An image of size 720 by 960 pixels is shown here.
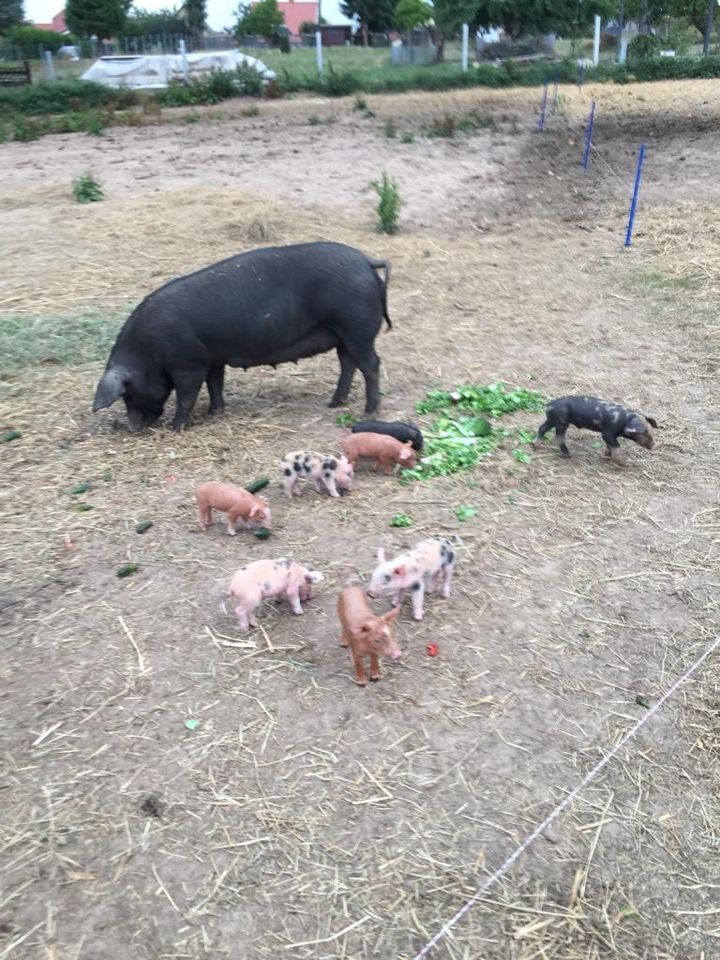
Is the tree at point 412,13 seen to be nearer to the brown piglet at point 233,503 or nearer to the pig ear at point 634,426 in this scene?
the pig ear at point 634,426

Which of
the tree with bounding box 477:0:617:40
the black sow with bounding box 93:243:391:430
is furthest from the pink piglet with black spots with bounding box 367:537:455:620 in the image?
the tree with bounding box 477:0:617:40

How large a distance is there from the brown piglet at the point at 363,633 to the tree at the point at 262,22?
60892 millimetres

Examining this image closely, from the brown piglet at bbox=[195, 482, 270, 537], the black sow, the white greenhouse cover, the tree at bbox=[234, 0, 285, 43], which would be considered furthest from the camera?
the tree at bbox=[234, 0, 285, 43]

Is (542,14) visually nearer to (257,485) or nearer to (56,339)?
(56,339)

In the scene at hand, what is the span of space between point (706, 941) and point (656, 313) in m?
6.47

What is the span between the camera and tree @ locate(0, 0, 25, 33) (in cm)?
4081

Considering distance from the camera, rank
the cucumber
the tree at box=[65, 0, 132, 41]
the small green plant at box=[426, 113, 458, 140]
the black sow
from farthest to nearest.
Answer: the tree at box=[65, 0, 132, 41] → the small green plant at box=[426, 113, 458, 140] → the black sow → the cucumber

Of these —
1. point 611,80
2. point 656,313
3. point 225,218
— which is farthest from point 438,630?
point 611,80

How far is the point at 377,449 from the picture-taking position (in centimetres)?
510

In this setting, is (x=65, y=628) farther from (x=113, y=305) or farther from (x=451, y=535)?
(x=113, y=305)

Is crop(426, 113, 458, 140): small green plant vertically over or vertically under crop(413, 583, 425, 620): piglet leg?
over

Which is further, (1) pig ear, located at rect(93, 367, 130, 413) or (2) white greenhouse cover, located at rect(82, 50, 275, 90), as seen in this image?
(2) white greenhouse cover, located at rect(82, 50, 275, 90)

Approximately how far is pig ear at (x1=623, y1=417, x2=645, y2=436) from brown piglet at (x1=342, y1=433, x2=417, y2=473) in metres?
1.30

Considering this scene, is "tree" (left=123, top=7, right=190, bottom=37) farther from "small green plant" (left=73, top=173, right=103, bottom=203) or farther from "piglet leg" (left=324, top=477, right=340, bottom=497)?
"piglet leg" (left=324, top=477, right=340, bottom=497)
